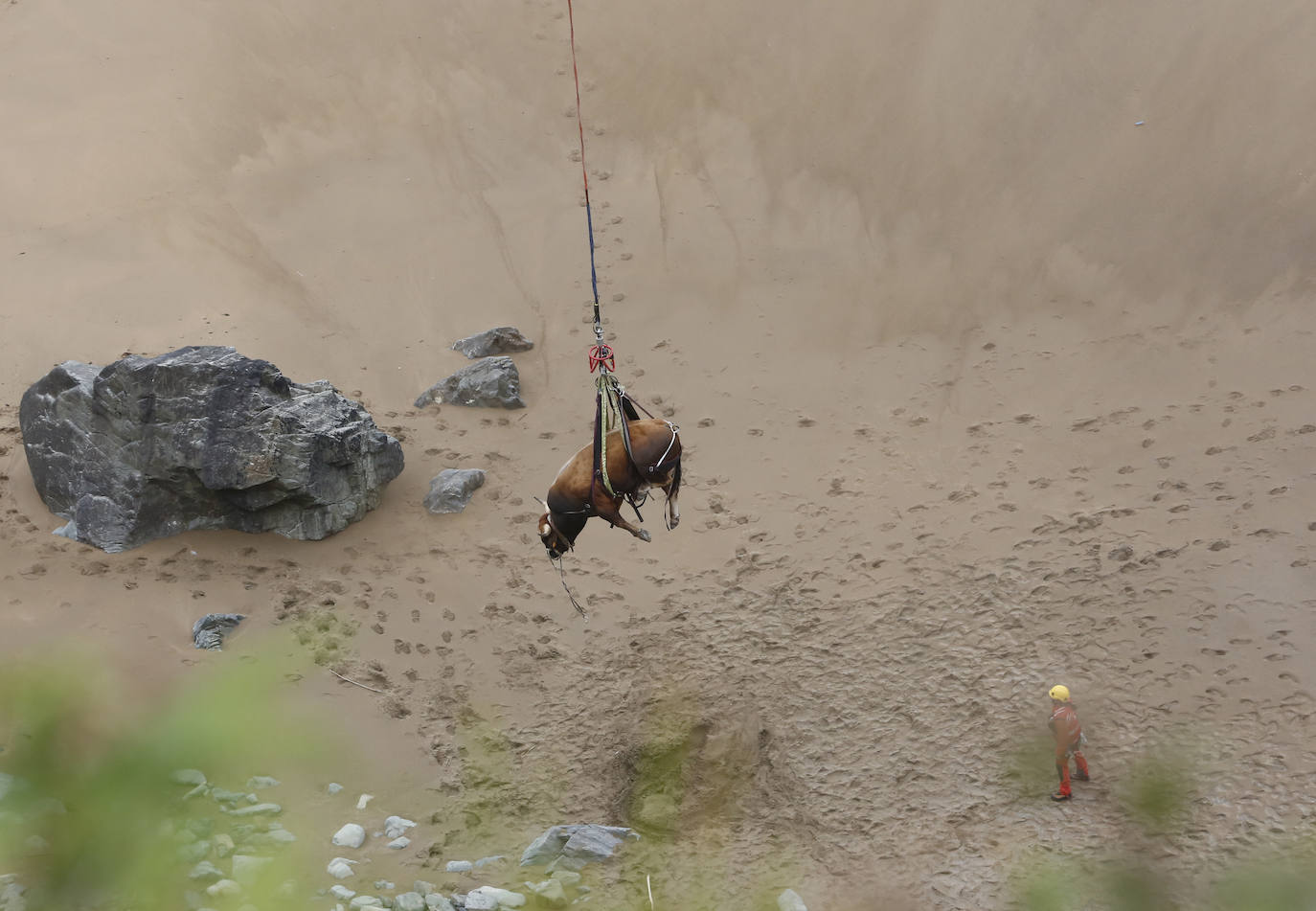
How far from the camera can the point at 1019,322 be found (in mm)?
12023

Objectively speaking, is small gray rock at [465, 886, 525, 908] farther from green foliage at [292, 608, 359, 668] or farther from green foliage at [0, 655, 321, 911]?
green foliage at [0, 655, 321, 911]

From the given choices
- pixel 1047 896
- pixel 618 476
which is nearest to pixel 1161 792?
pixel 1047 896

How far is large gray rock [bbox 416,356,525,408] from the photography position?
39.2 ft

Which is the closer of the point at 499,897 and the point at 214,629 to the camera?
the point at 499,897

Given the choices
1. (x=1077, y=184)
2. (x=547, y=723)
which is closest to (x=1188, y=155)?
(x=1077, y=184)

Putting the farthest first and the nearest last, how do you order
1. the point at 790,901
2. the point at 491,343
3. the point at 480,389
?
the point at 491,343
the point at 480,389
the point at 790,901

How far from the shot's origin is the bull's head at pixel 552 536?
673 cm

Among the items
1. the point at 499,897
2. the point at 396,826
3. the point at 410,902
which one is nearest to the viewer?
the point at 410,902

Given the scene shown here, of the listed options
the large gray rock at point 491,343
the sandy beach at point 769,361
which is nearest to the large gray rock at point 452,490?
the sandy beach at point 769,361

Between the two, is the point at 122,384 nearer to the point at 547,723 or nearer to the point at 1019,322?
the point at 547,723

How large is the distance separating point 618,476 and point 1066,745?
121 inches

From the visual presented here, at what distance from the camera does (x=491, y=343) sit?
12.7 meters

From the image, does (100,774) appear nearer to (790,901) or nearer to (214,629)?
(790,901)

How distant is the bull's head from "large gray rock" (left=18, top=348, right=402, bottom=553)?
12.1 ft
